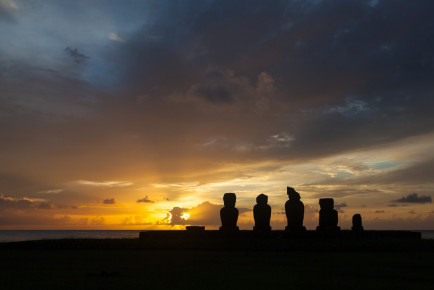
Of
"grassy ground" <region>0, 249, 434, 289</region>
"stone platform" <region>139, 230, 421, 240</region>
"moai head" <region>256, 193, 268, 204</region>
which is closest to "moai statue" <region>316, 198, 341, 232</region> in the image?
"stone platform" <region>139, 230, 421, 240</region>

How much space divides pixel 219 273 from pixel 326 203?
21230mm

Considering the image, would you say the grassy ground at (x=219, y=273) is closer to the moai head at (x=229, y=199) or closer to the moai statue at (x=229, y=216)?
the moai statue at (x=229, y=216)

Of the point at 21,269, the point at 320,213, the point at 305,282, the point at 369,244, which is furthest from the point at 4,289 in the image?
the point at 320,213

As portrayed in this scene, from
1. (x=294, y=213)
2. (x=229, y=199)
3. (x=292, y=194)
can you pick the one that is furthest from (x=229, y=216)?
(x=292, y=194)

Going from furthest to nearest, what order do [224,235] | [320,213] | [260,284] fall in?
[320,213], [224,235], [260,284]

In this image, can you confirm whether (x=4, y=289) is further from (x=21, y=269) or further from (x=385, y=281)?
(x=385, y=281)

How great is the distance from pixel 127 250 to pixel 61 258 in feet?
14.3

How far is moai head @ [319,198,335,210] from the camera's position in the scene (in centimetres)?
3134

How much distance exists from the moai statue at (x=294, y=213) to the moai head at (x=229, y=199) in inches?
157

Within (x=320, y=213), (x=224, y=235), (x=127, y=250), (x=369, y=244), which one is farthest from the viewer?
(x=320, y=213)

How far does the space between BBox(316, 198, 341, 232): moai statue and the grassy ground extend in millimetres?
14410

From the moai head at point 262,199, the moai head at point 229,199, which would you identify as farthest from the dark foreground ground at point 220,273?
the moai head at point 229,199

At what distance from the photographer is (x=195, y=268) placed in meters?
13.1

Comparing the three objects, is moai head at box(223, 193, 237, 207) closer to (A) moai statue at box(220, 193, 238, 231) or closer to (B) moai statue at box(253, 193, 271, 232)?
(A) moai statue at box(220, 193, 238, 231)
